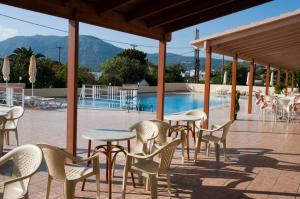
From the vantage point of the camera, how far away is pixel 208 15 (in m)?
6.88

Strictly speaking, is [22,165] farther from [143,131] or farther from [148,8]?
[148,8]

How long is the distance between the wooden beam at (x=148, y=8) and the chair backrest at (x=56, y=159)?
3.21 m

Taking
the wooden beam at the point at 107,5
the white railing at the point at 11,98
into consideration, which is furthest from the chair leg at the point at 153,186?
the white railing at the point at 11,98

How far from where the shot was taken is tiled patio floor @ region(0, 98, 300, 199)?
4465mm

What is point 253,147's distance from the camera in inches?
299

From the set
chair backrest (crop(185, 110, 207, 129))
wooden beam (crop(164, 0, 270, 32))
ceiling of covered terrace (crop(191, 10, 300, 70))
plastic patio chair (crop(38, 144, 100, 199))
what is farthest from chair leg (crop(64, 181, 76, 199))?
ceiling of covered terrace (crop(191, 10, 300, 70))

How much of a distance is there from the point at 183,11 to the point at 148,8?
0.90m

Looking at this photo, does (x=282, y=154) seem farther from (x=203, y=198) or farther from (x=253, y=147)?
(x=203, y=198)

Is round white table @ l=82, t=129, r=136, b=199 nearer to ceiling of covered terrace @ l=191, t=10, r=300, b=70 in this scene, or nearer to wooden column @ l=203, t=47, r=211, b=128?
wooden column @ l=203, t=47, r=211, b=128

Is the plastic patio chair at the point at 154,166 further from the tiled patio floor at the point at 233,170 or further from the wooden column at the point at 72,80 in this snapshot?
the wooden column at the point at 72,80

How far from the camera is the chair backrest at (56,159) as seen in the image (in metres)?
3.49

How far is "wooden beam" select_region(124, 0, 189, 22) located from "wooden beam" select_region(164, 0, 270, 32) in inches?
50.4

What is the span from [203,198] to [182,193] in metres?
0.30

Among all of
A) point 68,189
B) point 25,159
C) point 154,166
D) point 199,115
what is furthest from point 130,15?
point 25,159
